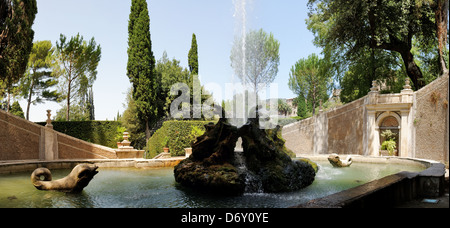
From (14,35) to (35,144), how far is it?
5.40 metres

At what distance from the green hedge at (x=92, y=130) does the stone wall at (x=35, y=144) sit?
5.74 meters

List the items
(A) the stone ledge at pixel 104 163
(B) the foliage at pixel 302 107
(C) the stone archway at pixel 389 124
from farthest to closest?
(B) the foliage at pixel 302 107 < (C) the stone archway at pixel 389 124 < (A) the stone ledge at pixel 104 163

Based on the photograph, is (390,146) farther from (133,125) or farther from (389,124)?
(133,125)

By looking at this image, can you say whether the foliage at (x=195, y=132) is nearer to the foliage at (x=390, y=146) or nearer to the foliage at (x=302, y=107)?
the foliage at (x=390, y=146)

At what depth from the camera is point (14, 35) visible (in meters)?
13.3

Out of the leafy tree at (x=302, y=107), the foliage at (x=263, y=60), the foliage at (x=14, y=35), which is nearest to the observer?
the foliage at (x=14, y=35)

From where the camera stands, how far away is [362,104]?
1473 cm

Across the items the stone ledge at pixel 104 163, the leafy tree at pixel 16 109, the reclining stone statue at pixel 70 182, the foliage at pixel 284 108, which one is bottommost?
the stone ledge at pixel 104 163

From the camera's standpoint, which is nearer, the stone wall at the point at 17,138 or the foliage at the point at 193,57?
the stone wall at the point at 17,138

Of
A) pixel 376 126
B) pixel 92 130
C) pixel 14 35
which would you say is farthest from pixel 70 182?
pixel 376 126

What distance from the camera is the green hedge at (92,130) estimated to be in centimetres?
1705

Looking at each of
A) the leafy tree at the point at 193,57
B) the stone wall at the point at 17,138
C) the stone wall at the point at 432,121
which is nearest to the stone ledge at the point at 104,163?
the stone wall at the point at 17,138

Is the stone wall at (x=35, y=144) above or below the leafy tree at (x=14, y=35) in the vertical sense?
below
